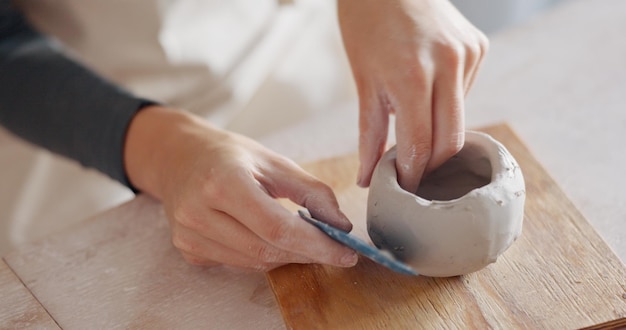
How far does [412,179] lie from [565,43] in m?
0.54

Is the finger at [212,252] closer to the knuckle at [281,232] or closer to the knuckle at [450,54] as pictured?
the knuckle at [281,232]

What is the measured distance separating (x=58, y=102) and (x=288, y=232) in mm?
423

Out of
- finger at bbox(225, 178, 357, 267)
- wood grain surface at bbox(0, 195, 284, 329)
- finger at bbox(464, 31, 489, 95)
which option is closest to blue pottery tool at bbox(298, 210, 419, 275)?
finger at bbox(225, 178, 357, 267)

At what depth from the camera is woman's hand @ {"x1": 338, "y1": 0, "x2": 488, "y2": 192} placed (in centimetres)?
69

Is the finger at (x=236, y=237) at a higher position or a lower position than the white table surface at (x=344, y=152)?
higher

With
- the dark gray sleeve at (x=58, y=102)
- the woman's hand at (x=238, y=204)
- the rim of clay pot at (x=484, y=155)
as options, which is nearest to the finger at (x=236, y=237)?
the woman's hand at (x=238, y=204)

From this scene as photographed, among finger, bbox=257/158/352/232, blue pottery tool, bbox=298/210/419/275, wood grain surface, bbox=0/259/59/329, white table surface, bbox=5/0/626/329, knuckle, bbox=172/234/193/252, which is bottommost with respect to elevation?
white table surface, bbox=5/0/626/329

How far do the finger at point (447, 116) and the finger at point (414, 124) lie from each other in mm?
10

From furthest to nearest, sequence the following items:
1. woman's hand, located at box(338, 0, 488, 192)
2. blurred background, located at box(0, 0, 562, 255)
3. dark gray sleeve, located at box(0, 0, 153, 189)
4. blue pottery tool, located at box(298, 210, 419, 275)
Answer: blurred background, located at box(0, 0, 562, 255), dark gray sleeve, located at box(0, 0, 153, 189), woman's hand, located at box(338, 0, 488, 192), blue pottery tool, located at box(298, 210, 419, 275)

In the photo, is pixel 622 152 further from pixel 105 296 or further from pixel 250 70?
pixel 105 296

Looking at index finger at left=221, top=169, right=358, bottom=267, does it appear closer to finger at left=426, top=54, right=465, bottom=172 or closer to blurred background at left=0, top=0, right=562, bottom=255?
finger at left=426, top=54, right=465, bottom=172

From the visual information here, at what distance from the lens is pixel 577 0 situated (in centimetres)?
122

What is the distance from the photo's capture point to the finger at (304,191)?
690 millimetres

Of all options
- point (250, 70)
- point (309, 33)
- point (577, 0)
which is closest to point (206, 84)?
point (250, 70)
